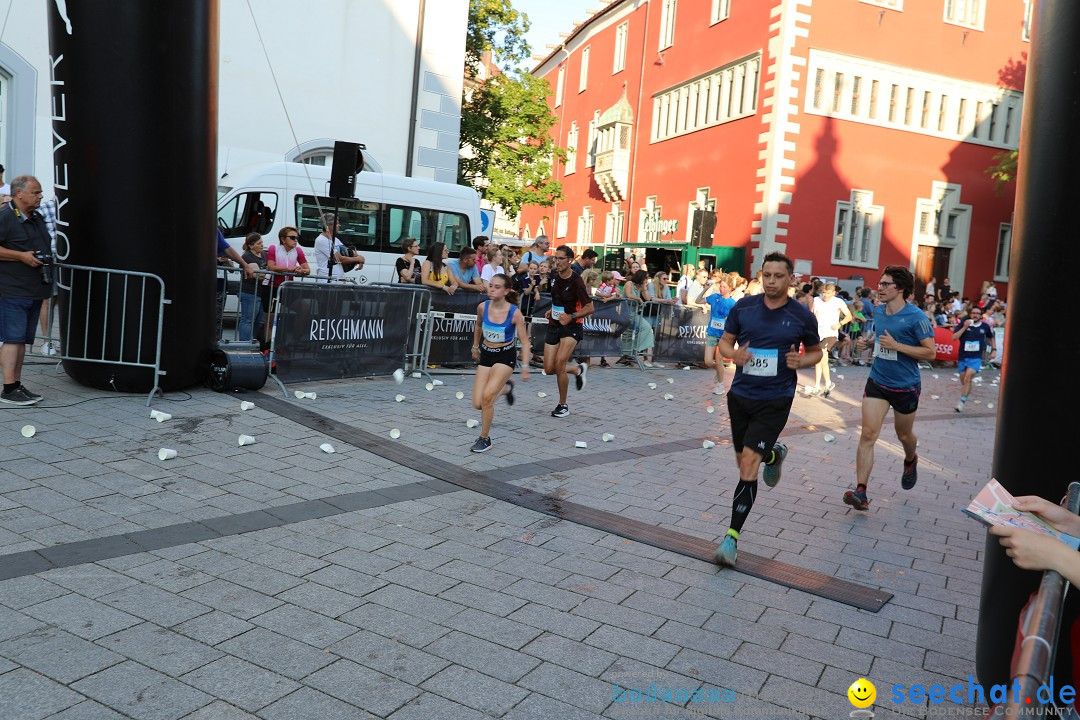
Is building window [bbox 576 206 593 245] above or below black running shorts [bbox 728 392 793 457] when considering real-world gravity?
above

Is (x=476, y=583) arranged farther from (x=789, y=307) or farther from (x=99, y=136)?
(x=99, y=136)

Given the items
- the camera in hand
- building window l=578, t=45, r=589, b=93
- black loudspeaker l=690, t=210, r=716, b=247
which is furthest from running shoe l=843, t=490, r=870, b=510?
building window l=578, t=45, r=589, b=93

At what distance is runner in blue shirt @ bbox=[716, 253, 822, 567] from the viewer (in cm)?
558

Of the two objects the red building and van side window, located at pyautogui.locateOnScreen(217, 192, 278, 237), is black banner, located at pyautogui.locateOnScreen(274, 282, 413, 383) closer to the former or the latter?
van side window, located at pyautogui.locateOnScreen(217, 192, 278, 237)

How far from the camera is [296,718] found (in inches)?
121

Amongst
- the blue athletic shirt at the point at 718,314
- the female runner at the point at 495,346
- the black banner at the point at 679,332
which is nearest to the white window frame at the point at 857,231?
the black banner at the point at 679,332

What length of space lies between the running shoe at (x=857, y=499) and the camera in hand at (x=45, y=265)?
7.09 metres

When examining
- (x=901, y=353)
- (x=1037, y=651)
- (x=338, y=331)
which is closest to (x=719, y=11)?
(x=338, y=331)

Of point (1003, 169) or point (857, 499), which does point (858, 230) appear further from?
point (857, 499)

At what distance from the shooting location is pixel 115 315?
8.20 meters

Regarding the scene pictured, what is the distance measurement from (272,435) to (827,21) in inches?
1028

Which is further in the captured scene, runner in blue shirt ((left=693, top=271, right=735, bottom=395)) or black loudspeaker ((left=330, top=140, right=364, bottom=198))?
runner in blue shirt ((left=693, top=271, right=735, bottom=395))

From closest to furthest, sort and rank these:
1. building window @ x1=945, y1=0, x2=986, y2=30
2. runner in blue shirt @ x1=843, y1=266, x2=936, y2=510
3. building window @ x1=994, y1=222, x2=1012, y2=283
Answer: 1. runner in blue shirt @ x1=843, y1=266, x2=936, y2=510
2. building window @ x1=945, y1=0, x2=986, y2=30
3. building window @ x1=994, y1=222, x2=1012, y2=283

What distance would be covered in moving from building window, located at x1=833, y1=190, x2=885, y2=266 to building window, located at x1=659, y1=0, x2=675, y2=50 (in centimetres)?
1080
